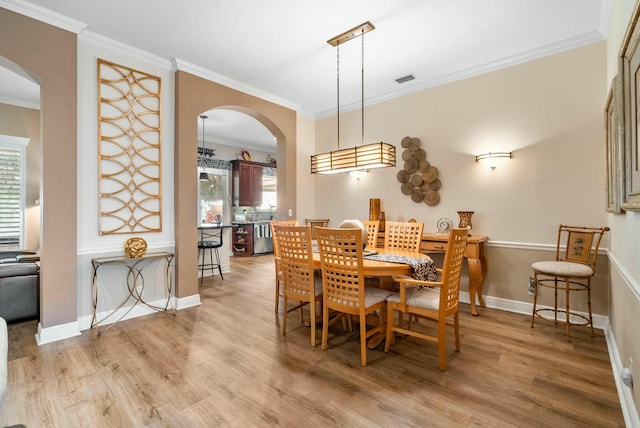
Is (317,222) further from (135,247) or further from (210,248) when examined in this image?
(135,247)

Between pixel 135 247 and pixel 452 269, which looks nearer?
pixel 452 269

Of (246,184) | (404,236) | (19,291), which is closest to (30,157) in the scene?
(19,291)

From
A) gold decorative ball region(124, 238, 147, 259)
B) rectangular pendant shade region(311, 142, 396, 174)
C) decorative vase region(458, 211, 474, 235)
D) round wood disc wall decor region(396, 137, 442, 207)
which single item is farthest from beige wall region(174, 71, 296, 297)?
decorative vase region(458, 211, 474, 235)

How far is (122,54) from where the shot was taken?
131 inches

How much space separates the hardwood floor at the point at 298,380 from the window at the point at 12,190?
2.52 m

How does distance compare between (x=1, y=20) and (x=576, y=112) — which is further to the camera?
(x=576, y=112)

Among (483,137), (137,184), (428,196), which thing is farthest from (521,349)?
(137,184)

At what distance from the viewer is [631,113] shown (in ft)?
5.39

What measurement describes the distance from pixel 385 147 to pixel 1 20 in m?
3.45

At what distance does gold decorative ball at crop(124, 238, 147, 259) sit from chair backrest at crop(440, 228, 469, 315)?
295cm

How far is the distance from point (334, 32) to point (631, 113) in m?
2.43

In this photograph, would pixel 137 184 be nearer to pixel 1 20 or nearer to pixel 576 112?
pixel 1 20

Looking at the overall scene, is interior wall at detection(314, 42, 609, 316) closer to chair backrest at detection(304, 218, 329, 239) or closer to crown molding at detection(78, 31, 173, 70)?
chair backrest at detection(304, 218, 329, 239)

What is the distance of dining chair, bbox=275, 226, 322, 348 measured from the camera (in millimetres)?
2633
